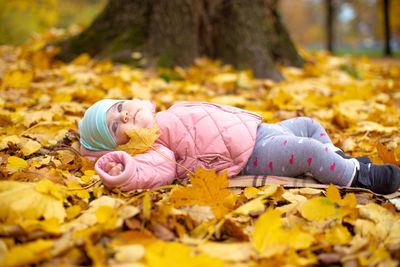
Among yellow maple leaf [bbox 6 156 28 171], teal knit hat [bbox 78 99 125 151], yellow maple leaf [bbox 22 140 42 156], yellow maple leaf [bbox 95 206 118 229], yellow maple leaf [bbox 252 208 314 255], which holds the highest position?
teal knit hat [bbox 78 99 125 151]

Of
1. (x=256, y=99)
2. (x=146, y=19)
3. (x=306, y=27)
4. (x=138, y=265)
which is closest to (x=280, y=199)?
(x=138, y=265)

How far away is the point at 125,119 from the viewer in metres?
1.85

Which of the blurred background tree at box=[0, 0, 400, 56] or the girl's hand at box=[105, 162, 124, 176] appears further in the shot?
the blurred background tree at box=[0, 0, 400, 56]

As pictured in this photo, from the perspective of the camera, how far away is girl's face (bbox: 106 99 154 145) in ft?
6.01

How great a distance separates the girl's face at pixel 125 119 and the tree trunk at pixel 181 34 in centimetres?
207

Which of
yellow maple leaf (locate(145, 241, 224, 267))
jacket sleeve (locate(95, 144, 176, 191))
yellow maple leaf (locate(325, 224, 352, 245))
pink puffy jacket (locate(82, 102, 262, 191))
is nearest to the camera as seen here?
yellow maple leaf (locate(145, 241, 224, 267))

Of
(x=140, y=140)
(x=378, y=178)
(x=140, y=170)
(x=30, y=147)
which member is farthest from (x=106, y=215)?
(x=378, y=178)

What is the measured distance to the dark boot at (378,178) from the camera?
1.55 metres

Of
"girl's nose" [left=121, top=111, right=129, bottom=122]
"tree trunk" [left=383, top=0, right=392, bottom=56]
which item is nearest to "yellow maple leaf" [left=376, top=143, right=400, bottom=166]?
"girl's nose" [left=121, top=111, right=129, bottom=122]

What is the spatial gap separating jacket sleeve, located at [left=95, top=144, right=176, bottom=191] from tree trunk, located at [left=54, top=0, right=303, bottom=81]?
2357mm

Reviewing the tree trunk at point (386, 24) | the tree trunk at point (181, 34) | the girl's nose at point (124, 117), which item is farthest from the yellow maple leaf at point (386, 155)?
the tree trunk at point (386, 24)

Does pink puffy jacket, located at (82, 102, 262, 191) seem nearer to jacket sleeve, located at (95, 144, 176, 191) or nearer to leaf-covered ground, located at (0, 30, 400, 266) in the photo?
jacket sleeve, located at (95, 144, 176, 191)

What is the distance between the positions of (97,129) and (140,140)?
0.98ft

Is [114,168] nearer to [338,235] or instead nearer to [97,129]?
[97,129]
